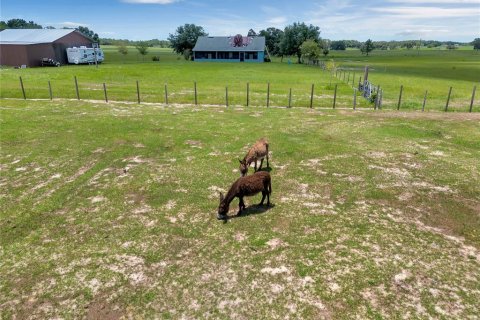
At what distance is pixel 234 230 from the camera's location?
9.36 meters

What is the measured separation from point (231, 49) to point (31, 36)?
50.5 meters

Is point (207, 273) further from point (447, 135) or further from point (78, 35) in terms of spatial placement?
point (78, 35)

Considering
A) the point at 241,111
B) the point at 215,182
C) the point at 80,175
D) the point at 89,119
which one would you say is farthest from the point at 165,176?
the point at 241,111

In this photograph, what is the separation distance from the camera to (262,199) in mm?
10656

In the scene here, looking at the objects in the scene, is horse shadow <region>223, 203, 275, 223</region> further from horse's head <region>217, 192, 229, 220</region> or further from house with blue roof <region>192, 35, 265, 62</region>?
house with blue roof <region>192, 35, 265, 62</region>

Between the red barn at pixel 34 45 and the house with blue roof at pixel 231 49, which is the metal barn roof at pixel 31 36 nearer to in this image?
the red barn at pixel 34 45

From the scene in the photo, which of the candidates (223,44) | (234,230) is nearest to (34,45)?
(223,44)

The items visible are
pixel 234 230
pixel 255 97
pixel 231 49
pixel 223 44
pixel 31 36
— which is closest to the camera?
pixel 234 230

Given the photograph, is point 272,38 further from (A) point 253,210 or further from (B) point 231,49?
(A) point 253,210

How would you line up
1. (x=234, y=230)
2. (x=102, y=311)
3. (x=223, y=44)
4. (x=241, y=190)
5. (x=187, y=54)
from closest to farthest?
(x=102, y=311), (x=234, y=230), (x=241, y=190), (x=223, y=44), (x=187, y=54)

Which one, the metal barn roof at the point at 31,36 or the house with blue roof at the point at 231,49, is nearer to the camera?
the metal barn roof at the point at 31,36

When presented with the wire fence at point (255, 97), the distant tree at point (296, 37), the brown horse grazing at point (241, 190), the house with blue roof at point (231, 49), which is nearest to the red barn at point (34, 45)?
the house with blue roof at point (231, 49)

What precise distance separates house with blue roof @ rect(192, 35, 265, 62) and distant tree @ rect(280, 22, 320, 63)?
901cm

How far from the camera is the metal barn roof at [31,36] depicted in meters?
71.9
